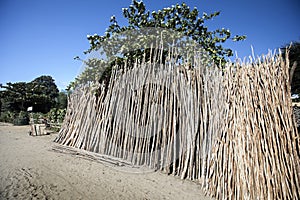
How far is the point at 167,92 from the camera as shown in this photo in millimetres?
3131

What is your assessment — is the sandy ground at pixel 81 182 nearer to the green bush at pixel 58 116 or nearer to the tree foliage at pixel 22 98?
the green bush at pixel 58 116

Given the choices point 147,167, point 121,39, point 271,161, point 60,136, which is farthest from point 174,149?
point 60,136

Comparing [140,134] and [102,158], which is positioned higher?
[140,134]


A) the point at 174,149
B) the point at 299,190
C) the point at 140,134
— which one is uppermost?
the point at 140,134

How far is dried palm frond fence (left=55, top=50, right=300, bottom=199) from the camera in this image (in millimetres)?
1870

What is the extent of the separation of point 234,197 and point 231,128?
0.77 m

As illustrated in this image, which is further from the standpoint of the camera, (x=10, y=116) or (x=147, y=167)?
(x=10, y=116)

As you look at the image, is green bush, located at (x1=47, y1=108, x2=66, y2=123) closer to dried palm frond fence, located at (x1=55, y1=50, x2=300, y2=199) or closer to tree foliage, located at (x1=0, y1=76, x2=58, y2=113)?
tree foliage, located at (x1=0, y1=76, x2=58, y2=113)

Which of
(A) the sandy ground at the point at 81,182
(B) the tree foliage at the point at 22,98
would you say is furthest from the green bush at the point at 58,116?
(A) the sandy ground at the point at 81,182

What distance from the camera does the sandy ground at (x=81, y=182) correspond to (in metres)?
2.11

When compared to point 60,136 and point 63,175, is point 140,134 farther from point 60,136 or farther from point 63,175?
point 60,136

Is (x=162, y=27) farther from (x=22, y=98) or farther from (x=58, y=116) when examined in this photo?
(x=22, y=98)

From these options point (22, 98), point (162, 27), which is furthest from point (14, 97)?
point (162, 27)

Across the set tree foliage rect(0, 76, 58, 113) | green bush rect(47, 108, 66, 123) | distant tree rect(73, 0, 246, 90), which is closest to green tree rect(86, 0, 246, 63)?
distant tree rect(73, 0, 246, 90)
